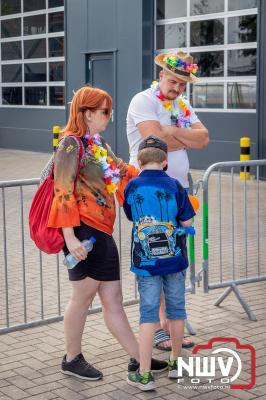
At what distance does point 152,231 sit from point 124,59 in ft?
45.3

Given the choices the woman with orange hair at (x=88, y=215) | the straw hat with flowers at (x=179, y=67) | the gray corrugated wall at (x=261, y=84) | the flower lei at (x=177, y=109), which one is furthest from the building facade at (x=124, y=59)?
the woman with orange hair at (x=88, y=215)

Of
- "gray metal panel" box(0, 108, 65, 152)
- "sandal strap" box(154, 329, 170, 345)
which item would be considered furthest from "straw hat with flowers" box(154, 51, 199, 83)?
"gray metal panel" box(0, 108, 65, 152)

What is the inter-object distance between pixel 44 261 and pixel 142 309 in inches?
147

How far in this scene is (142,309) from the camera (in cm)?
470

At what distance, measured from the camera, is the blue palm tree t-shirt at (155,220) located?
461cm

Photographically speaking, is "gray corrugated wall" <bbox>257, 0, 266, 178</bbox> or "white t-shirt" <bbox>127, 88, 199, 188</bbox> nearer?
"white t-shirt" <bbox>127, 88, 199, 188</bbox>

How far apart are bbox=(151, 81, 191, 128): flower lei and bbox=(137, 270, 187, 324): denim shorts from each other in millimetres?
1183

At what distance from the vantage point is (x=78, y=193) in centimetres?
467

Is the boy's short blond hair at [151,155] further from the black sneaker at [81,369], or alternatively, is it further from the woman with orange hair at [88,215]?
the black sneaker at [81,369]

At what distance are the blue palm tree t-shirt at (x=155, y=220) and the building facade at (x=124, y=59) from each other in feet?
34.8

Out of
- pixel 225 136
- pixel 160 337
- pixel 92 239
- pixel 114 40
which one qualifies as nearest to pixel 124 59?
pixel 114 40

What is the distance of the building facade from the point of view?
51.8 feet

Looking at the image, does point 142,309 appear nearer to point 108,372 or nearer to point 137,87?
point 108,372

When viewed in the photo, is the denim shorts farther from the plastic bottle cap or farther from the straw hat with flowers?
the straw hat with flowers
